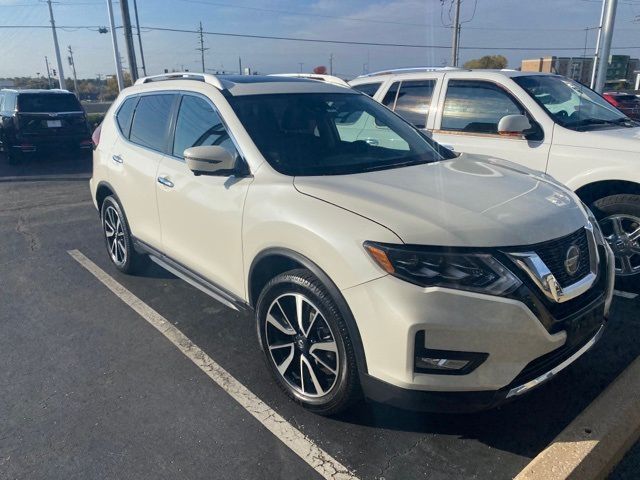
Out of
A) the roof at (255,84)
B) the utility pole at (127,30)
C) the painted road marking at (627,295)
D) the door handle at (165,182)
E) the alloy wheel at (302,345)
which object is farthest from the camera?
the utility pole at (127,30)

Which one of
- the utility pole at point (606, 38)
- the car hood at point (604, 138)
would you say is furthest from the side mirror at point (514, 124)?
the utility pole at point (606, 38)

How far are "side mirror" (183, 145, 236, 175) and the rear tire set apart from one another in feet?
6.16

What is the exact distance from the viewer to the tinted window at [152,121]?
4020mm

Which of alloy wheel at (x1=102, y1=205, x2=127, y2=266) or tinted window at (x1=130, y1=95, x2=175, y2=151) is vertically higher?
tinted window at (x1=130, y1=95, x2=175, y2=151)

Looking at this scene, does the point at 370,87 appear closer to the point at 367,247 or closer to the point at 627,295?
the point at 627,295

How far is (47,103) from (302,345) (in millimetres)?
11274

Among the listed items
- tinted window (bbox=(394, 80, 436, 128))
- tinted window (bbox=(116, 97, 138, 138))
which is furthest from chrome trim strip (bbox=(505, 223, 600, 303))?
tinted window (bbox=(116, 97, 138, 138))

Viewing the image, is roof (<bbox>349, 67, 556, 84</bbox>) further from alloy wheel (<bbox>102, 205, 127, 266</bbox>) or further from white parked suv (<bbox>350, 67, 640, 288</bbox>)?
alloy wheel (<bbox>102, 205, 127, 266</bbox>)

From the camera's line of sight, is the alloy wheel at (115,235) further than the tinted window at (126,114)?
Yes

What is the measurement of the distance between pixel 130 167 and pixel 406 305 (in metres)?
3.01

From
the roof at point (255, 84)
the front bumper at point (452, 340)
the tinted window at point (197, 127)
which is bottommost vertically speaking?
the front bumper at point (452, 340)

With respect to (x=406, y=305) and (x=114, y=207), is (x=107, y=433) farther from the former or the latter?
(x=114, y=207)

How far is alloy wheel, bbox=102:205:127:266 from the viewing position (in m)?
4.86

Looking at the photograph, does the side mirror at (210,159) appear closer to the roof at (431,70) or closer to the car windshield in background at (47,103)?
the roof at (431,70)
